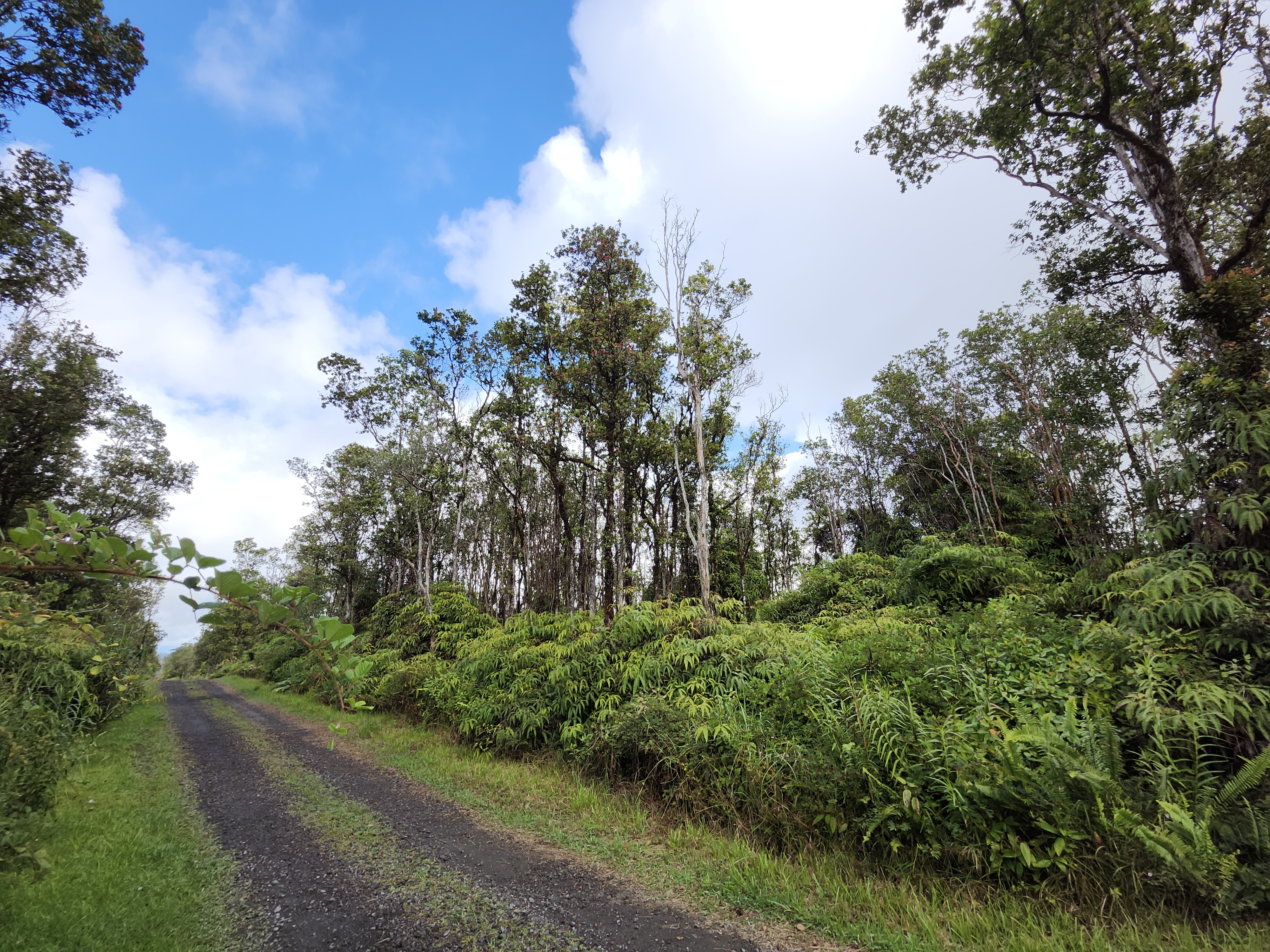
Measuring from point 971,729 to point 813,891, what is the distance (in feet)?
6.04

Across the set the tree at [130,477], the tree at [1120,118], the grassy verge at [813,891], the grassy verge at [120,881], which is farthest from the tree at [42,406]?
the tree at [1120,118]

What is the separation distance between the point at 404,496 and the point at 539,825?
16.5 m

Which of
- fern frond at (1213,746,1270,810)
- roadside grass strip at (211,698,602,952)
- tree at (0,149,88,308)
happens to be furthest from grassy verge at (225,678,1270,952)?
tree at (0,149,88,308)

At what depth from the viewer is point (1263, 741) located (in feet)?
12.5

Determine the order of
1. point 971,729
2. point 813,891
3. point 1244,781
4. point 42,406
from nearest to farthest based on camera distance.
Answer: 1. point 1244,781
2. point 813,891
3. point 971,729
4. point 42,406

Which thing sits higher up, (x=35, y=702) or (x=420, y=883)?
(x=35, y=702)

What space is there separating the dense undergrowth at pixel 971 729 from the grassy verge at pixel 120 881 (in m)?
2.15

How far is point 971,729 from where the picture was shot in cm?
430

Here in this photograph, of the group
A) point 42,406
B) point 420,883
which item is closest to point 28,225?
point 42,406

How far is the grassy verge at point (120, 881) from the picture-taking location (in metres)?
3.34

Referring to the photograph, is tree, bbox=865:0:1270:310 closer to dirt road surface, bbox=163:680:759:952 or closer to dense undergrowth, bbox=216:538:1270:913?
dense undergrowth, bbox=216:538:1270:913

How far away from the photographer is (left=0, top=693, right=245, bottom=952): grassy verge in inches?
132

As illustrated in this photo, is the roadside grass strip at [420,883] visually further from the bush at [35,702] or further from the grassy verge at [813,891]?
the bush at [35,702]

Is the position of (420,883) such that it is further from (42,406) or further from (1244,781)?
(42,406)
